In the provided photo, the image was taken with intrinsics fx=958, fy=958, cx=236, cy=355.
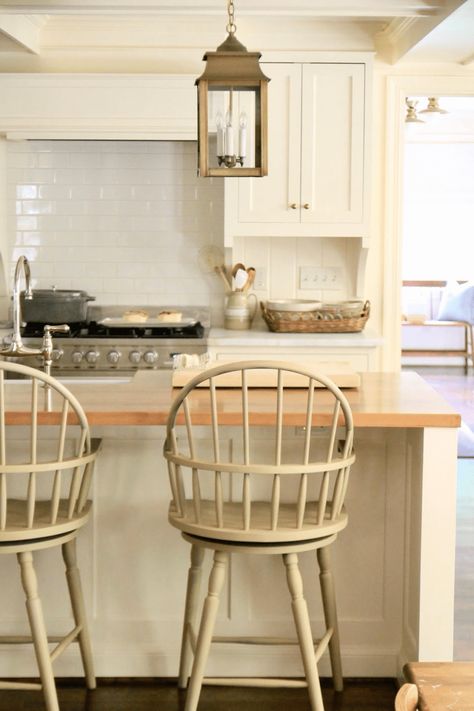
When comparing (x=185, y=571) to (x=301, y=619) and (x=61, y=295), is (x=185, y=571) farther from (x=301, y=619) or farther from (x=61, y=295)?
(x=61, y=295)

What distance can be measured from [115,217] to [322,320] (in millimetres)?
1297

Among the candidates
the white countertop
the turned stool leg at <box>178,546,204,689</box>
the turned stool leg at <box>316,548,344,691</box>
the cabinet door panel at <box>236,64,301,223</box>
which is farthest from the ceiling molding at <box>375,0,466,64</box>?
the turned stool leg at <box>178,546,204,689</box>

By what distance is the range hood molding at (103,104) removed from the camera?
478 cm

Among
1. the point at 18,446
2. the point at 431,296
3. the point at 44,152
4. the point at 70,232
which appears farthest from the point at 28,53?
the point at 431,296

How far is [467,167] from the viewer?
1099 centimetres

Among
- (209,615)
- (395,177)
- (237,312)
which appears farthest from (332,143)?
(209,615)

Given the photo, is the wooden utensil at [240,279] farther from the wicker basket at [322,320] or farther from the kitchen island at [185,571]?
the kitchen island at [185,571]

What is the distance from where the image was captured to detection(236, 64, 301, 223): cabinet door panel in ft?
15.8

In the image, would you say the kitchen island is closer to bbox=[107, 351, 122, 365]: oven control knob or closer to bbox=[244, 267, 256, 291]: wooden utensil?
bbox=[107, 351, 122, 365]: oven control knob

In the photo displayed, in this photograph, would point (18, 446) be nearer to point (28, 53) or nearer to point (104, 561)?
point (104, 561)

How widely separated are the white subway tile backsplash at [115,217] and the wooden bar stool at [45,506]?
7.94ft

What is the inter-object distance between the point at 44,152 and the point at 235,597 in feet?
10.2

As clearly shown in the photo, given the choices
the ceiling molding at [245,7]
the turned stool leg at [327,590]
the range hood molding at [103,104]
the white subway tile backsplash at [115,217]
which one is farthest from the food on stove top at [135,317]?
the turned stool leg at [327,590]

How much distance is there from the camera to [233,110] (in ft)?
8.77
